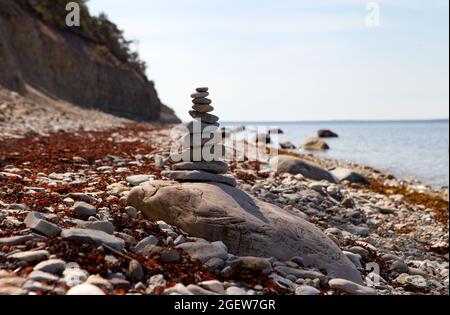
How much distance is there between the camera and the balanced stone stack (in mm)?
7820

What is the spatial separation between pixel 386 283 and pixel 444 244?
5.13 metres

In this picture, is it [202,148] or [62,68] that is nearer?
[202,148]

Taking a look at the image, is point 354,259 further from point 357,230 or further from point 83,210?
point 83,210

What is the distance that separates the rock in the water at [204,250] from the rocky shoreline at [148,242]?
0.04 feet

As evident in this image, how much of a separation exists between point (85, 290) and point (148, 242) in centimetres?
157

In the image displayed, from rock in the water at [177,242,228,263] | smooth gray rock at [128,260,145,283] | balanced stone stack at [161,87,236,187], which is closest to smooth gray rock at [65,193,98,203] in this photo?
balanced stone stack at [161,87,236,187]

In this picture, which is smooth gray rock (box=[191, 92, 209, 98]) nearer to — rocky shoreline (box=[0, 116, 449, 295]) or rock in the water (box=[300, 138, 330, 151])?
rocky shoreline (box=[0, 116, 449, 295])

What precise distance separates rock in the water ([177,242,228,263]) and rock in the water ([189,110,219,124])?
2.44m

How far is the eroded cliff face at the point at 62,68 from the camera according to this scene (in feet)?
128

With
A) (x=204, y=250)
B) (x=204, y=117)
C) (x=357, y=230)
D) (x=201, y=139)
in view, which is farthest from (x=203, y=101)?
(x=357, y=230)

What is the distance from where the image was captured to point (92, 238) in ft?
18.0

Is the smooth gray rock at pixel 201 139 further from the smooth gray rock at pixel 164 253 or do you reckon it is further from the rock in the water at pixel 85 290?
the rock in the water at pixel 85 290

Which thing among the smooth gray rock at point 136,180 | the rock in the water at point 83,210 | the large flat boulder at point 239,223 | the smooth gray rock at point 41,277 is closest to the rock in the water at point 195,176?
the large flat boulder at point 239,223
